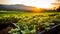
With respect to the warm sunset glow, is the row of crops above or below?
below

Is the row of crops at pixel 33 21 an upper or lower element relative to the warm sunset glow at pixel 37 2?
lower

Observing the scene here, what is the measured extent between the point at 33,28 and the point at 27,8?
1.06 ft

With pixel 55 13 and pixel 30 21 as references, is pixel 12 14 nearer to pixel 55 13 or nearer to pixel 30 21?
pixel 30 21

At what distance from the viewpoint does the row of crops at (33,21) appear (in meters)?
1.91

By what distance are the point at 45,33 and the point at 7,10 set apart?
2.21 feet

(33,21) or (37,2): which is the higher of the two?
(37,2)

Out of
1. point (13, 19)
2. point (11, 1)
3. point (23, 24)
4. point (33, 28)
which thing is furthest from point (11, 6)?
point (33, 28)

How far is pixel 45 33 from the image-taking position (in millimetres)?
1929

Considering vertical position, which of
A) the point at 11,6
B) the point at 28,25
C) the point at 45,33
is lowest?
the point at 45,33

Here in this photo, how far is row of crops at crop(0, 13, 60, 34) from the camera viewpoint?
1.91 metres

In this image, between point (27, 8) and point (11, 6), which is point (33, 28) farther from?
point (11, 6)

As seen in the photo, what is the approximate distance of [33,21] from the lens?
1947mm

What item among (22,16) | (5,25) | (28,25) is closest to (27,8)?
(22,16)

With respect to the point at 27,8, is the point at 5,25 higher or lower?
lower
